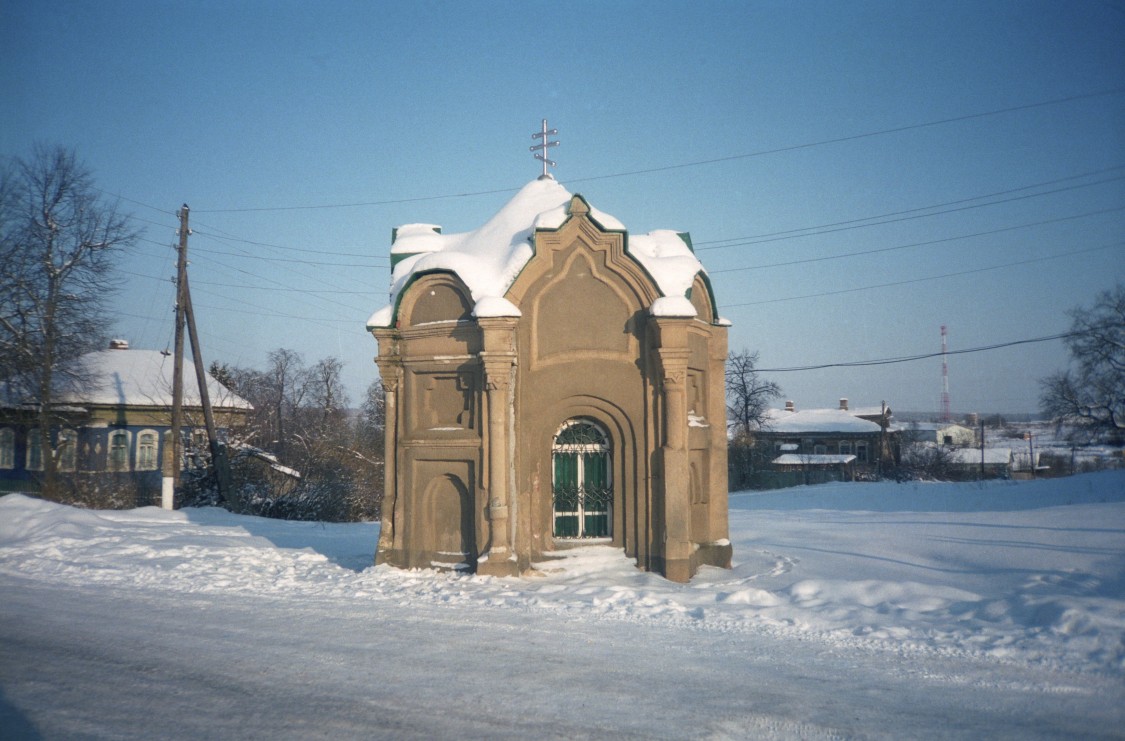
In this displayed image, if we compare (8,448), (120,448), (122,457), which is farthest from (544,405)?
(8,448)

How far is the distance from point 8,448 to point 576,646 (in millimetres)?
34213

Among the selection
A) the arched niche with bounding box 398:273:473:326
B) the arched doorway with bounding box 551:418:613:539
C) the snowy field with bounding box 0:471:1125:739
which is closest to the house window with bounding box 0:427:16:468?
the snowy field with bounding box 0:471:1125:739

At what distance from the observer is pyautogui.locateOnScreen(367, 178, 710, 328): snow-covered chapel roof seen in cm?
1212

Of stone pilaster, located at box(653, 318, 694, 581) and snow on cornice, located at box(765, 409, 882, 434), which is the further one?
snow on cornice, located at box(765, 409, 882, 434)

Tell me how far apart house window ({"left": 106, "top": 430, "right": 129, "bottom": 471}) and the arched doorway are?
2599 centimetres

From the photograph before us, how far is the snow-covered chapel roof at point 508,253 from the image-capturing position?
39.8ft

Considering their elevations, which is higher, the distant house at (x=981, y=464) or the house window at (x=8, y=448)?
the house window at (x=8, y=448)

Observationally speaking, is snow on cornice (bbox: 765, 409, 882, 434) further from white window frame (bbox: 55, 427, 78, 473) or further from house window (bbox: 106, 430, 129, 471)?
white window frame (bbox: 55, 427, 78, 473)

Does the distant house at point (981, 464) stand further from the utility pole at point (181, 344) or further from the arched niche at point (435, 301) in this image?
the arched niche at point (435, 301)

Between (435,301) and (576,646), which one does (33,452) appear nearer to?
(435,301)

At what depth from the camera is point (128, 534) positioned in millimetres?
17109

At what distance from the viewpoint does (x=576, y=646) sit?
791 centimetres

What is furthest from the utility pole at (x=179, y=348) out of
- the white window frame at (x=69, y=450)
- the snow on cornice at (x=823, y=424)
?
the snow on cornice at (x=823, y=424)

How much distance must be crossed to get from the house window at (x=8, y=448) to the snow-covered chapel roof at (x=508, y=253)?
27538mm
